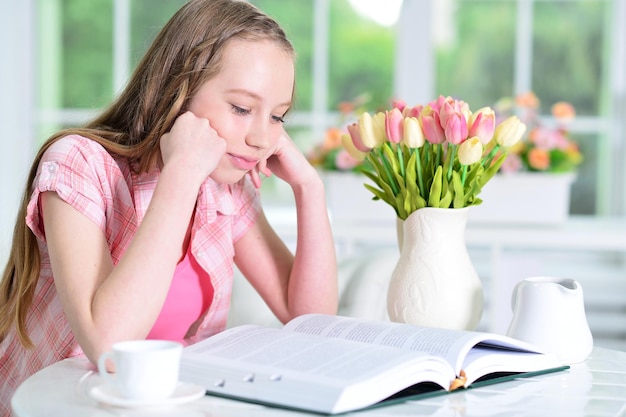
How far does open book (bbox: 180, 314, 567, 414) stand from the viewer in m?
1.08

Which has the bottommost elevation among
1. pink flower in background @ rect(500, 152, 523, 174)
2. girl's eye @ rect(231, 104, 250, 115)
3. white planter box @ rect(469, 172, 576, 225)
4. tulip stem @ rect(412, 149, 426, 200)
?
white planter box @ rect(469, 172, 576, 225)

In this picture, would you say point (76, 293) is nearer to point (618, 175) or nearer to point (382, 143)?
point (382, 143)

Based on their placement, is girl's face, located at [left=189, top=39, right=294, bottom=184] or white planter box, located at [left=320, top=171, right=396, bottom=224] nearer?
girl's face, located at [left=189, top=39, right=294, bottom=184]

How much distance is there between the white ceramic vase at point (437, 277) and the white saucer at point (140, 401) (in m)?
0.50

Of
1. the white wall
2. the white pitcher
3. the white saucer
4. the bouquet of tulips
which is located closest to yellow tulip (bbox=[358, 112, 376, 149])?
the bouquet of tulips

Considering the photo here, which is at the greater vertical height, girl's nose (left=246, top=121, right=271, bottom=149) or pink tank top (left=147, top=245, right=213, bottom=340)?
girl's nose (left=246, top=121, right=271, bottom=149)

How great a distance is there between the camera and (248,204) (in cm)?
181

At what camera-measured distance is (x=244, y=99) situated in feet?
4.89

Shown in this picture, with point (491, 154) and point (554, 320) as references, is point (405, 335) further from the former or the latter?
point (491, 154)

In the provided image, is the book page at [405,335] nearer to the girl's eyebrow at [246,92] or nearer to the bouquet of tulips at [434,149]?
the bouquet of tulips at [434,149]

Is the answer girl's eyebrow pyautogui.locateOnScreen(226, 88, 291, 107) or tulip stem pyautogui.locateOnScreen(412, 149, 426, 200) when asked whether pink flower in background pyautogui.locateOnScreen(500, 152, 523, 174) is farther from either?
girl's eyebrow pyautogui.locateOnScreen(226, 88, 291, 107)

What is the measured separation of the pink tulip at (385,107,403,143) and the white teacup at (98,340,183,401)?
60 centimetres

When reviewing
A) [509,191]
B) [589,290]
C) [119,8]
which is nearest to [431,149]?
[509,191]

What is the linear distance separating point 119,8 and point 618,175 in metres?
2.12
